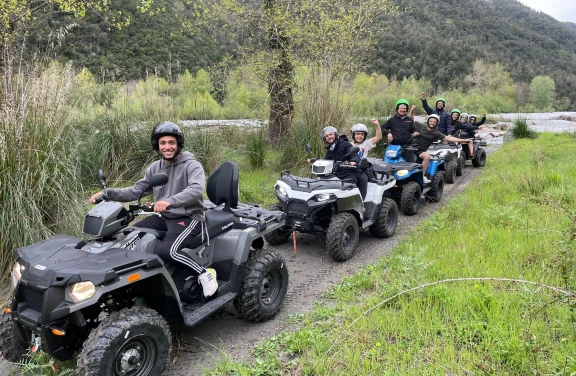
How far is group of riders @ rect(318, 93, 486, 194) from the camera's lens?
6105mm

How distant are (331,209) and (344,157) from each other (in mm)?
961

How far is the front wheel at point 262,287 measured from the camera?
3.59m

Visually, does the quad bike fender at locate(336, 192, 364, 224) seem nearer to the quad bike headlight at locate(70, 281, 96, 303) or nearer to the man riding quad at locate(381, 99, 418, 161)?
the man riding quad at locate(381, 99, 418, 161)

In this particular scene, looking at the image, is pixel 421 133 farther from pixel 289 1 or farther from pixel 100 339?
pixel 100 339

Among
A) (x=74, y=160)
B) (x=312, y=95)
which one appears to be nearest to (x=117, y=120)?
(x=74, y=160)

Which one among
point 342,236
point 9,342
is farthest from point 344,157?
point 9,342

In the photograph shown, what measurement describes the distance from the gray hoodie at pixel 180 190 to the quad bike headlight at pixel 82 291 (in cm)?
90

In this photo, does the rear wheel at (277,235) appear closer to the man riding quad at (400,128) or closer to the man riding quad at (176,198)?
the man riding quad at (176,198)

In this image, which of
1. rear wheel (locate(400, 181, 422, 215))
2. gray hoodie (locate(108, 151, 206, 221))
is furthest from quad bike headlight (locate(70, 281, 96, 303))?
rear wheel (locate(400, 181, 422, 215))

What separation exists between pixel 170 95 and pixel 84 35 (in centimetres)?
703

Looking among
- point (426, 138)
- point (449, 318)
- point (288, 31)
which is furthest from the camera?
point (288, 31)

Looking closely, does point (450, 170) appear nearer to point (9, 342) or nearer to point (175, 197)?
point (175, 197)

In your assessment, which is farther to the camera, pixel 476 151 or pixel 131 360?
pixel 476 151

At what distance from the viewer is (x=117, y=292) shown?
→ 9.70ft
